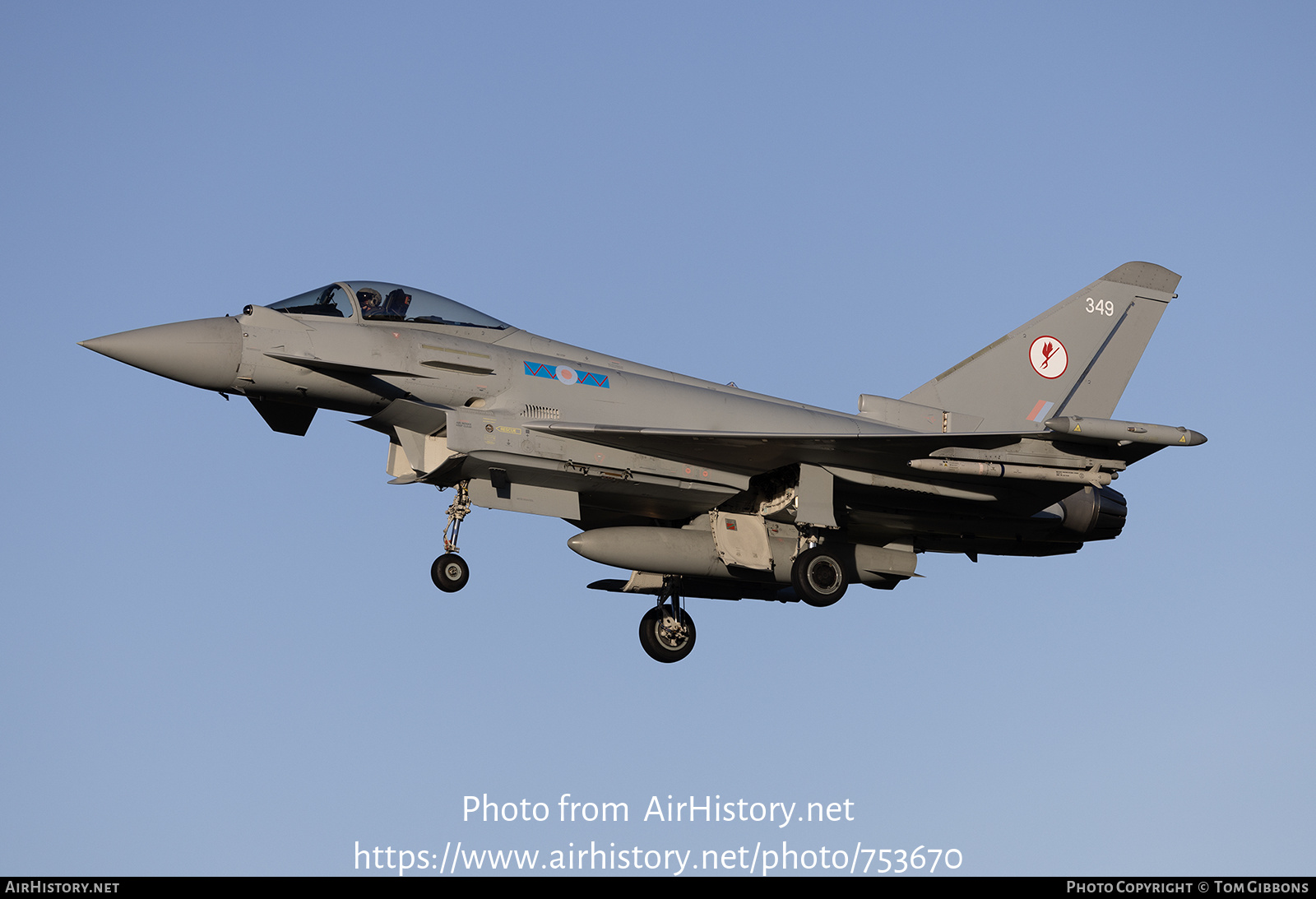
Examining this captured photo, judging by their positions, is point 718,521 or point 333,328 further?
point 718,521

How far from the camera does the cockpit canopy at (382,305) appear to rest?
52.4ft

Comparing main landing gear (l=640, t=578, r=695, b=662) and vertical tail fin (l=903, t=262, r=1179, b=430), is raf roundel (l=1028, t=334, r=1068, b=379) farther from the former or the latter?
main landing gear (l=640, t=578, r=695, b=662)

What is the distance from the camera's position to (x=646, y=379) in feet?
57.0

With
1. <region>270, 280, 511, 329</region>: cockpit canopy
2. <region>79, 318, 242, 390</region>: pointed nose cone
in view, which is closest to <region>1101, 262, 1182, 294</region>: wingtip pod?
<region>270, 280, 511, 329</region>: cockpit canopy

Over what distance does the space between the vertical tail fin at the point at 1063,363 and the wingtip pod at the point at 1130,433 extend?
2.67 metres

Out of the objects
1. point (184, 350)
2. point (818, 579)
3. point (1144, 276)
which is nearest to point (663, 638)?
point (818, 579)

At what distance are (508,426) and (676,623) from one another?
497cm

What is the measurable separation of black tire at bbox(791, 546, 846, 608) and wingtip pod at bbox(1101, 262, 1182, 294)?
6362 millimetres

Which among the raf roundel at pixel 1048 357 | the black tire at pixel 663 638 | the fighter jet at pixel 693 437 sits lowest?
the black tire at pixel 663 638

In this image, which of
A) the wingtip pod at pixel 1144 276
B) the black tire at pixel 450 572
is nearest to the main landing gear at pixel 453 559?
the black tire at pixel 450 572

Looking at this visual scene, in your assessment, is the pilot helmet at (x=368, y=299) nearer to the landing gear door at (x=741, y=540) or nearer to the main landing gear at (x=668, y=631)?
the landing gear door at (x=741, y=540)

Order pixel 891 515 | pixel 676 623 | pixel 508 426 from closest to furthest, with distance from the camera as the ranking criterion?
pixel 508 426 < pixel 891 515 < pixel 676 623

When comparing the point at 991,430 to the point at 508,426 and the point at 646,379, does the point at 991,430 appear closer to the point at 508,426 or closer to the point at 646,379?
the point at 646,379
